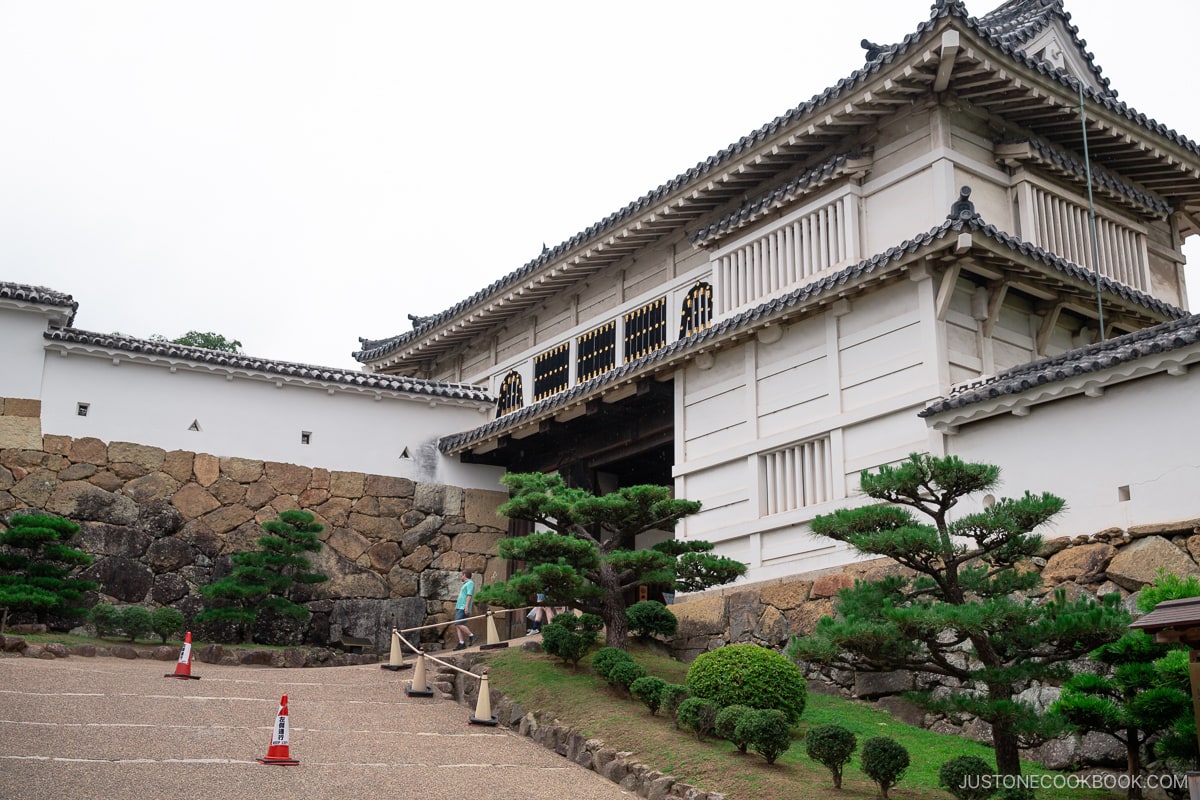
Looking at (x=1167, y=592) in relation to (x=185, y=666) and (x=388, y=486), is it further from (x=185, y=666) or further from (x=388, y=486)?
(x=388, y=486)

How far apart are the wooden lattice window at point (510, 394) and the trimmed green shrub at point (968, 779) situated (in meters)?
14.8

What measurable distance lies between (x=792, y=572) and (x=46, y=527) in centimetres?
1127

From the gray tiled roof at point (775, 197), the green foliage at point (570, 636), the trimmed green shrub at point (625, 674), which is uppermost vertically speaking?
the gray tiled roof at point (775, 197)

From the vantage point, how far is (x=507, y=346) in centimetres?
2447

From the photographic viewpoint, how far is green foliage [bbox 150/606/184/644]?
18.2m

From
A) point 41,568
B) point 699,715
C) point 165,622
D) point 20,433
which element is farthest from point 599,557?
point 20,433

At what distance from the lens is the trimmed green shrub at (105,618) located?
719 inches

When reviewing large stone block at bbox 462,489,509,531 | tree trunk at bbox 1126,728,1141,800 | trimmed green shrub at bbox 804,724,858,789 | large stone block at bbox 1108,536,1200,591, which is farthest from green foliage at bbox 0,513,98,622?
tree trunk at bbox 1126,728,1141,800

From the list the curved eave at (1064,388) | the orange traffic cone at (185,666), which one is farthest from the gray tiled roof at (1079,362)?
the orange traffic cone at (185,666)

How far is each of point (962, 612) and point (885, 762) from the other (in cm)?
171

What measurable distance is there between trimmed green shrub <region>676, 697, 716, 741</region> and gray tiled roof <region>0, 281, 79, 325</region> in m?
13.9

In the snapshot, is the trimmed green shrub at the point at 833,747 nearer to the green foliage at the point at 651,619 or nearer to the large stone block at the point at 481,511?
the green foliage at the point at 651,619

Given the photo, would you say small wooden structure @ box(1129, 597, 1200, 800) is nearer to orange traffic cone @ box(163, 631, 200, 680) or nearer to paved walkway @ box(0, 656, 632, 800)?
paved walkway @ box(0, 656, 632, 800)

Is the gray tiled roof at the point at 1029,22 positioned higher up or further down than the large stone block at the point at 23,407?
higher up
